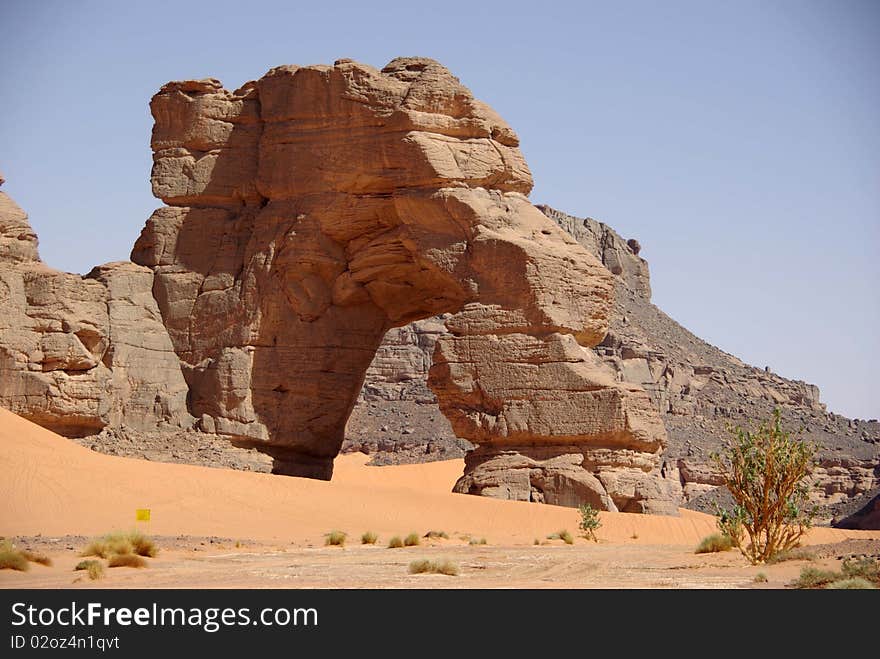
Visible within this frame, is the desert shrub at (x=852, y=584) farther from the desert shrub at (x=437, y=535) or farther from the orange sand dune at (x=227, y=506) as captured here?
the orange sand dune at (x=227, y=506)

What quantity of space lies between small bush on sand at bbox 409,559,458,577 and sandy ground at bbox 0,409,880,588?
6.6 inches

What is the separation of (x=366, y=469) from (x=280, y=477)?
83.8 feet

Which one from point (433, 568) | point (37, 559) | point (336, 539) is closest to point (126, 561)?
point (37, 559)

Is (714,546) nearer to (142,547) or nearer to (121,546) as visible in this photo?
(142,547)

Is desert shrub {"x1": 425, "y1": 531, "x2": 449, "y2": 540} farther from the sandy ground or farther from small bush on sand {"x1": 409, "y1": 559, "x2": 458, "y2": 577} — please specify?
small bush on sand {"x1": 409, "y1": 559, "x2": 458, "y2": 577}

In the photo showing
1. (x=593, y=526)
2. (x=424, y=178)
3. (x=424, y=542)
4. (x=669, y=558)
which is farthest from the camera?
(x=424, y=178)

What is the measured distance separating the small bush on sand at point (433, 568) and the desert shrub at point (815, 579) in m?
3.46

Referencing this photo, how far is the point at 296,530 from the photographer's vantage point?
2056 cm

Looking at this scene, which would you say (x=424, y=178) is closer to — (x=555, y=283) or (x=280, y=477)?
(x=555, y=283)

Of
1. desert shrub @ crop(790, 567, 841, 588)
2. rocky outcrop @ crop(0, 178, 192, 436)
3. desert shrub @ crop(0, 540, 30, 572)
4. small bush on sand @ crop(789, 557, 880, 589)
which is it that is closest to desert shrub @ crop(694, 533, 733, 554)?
small bush on sand @ crop(789, 557, 880, 589)

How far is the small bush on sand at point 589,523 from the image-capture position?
68.4ft

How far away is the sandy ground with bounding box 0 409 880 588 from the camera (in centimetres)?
1334
